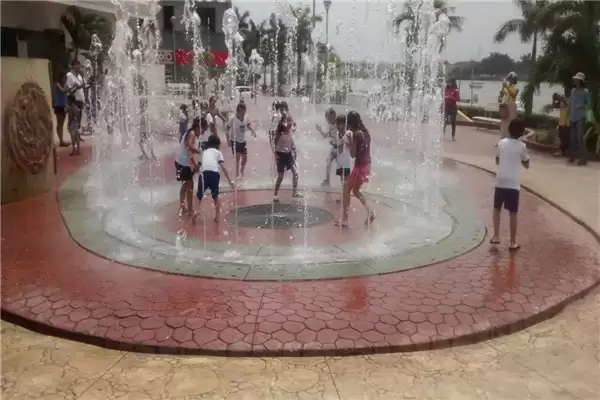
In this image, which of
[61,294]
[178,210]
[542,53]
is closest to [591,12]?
[542,53]

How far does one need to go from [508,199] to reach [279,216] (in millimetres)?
2745

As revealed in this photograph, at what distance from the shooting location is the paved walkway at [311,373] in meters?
3.47

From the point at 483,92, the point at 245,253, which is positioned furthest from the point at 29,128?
the point at 483,92

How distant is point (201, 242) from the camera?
6.14 metres

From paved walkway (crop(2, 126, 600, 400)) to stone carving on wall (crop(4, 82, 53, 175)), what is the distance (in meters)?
4.07

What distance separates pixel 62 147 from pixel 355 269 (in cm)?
902

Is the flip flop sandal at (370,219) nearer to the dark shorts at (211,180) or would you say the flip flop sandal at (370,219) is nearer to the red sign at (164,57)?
the dark shorts at (211,180)

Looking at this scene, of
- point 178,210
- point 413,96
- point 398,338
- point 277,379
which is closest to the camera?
point 277,379

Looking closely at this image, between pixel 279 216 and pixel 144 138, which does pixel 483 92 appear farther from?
pixel 279 216

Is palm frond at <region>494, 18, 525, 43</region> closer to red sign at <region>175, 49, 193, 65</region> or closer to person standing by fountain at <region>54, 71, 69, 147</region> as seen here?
person standing by fountain at <region>54, 71, 69, 147</region>

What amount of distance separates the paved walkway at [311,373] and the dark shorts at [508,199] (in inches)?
76.1


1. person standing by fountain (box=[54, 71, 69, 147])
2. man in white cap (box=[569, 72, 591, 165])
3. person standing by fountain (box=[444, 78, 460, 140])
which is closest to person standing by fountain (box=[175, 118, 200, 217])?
person standing by fountain (box=[54, 71, 69, 147])

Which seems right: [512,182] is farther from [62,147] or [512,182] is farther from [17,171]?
[62,147]

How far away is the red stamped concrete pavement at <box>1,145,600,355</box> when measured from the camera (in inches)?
160
